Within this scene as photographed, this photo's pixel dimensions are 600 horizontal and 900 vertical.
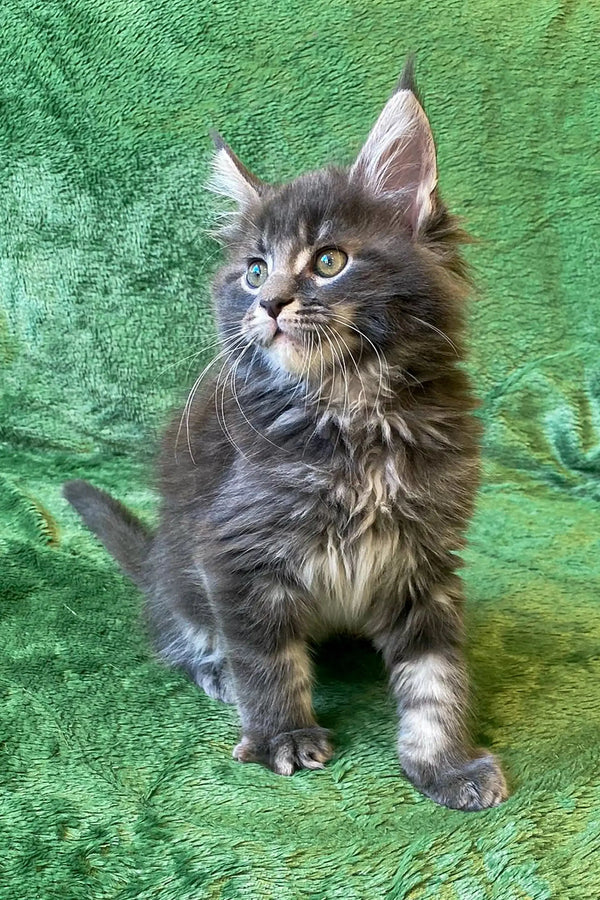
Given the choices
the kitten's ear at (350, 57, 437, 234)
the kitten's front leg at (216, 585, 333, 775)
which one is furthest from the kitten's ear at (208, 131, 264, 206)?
the kitten's front leg at (216, 585, 333, 775)

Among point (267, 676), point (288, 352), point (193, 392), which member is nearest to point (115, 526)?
point (193, 392)

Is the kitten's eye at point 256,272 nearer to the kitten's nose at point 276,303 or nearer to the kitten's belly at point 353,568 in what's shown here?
the kitten's nose at point 276,303

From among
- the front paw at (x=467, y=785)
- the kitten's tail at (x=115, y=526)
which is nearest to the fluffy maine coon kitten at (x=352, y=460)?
the front paw at (x=467, y=785)

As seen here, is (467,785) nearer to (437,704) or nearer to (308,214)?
(437,704)

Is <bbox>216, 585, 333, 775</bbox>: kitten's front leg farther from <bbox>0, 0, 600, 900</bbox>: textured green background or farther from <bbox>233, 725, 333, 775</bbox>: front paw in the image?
<bbox>0, 0, 600, 900</bbox>: textured green background

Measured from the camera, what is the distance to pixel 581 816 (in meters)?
1.18

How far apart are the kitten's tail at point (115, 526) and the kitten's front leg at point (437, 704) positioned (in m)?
0.62

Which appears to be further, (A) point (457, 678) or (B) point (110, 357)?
(B) point (110, 357)

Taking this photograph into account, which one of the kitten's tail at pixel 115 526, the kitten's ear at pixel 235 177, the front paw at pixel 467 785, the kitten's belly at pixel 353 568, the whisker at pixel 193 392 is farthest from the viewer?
the kitten's tail at pixel 115 526

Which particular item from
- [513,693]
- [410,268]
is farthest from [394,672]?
[410,268]

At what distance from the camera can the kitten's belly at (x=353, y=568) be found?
52.1 inches

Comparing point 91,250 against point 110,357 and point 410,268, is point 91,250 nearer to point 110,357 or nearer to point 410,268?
point 110,357

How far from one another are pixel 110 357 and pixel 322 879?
5.37ft

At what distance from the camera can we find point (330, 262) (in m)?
1.29
